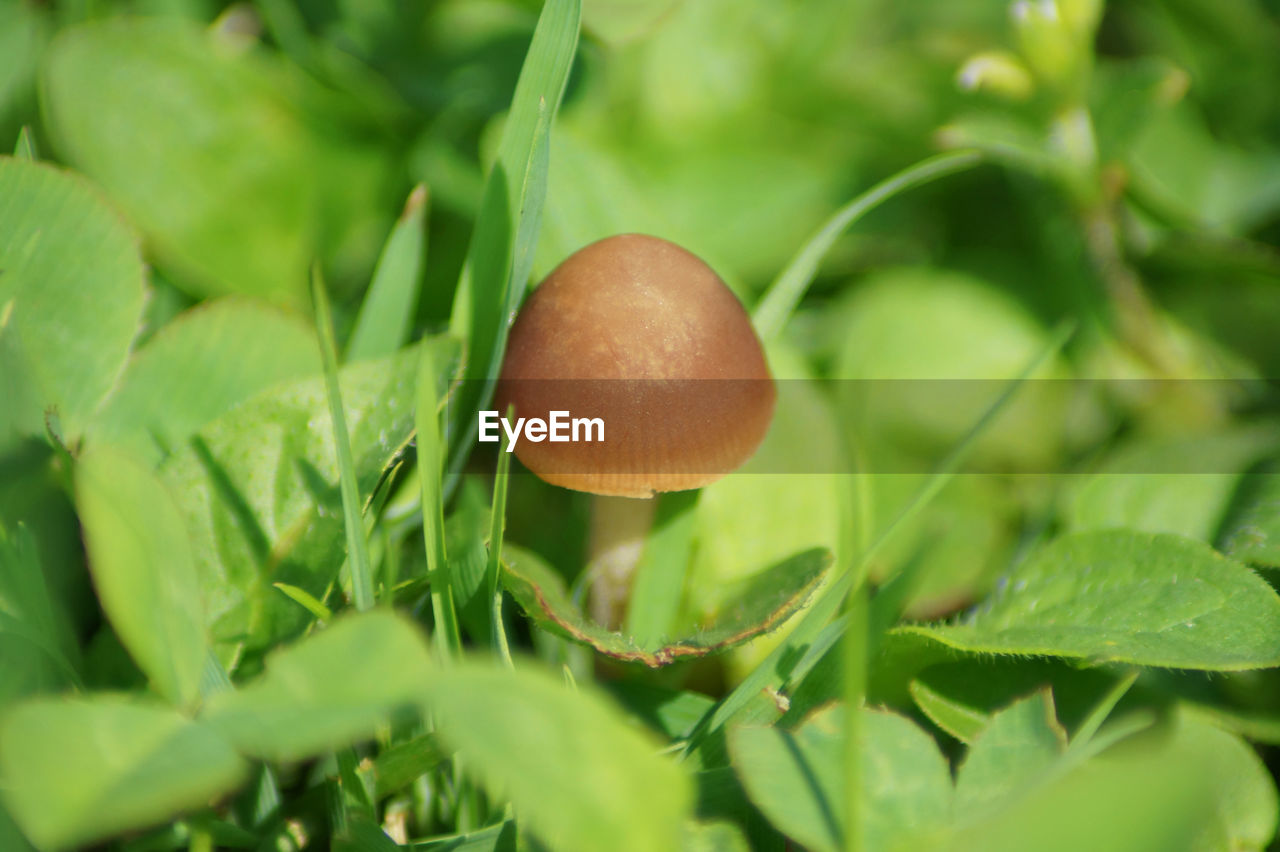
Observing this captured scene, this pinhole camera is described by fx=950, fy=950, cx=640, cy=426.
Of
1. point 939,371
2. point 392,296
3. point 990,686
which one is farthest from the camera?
point 939,371

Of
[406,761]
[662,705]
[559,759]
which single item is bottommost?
[662,705]

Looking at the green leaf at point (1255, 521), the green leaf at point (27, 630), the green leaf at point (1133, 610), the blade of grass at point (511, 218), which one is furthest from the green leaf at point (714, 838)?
the green leaf at point (1255, 521)

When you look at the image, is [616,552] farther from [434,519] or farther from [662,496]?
[434,519]

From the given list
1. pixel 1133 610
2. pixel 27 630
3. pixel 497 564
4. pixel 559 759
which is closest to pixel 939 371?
pixel 1133 610

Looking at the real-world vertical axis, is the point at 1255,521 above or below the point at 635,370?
below

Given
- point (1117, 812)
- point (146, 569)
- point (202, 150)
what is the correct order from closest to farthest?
point (1117, 812)
point (146, 569)
point (202, 150)

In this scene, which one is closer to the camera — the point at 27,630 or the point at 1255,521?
the point at 27,630

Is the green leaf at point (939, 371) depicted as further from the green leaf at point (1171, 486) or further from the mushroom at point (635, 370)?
the mushroom at point (635, 370)
